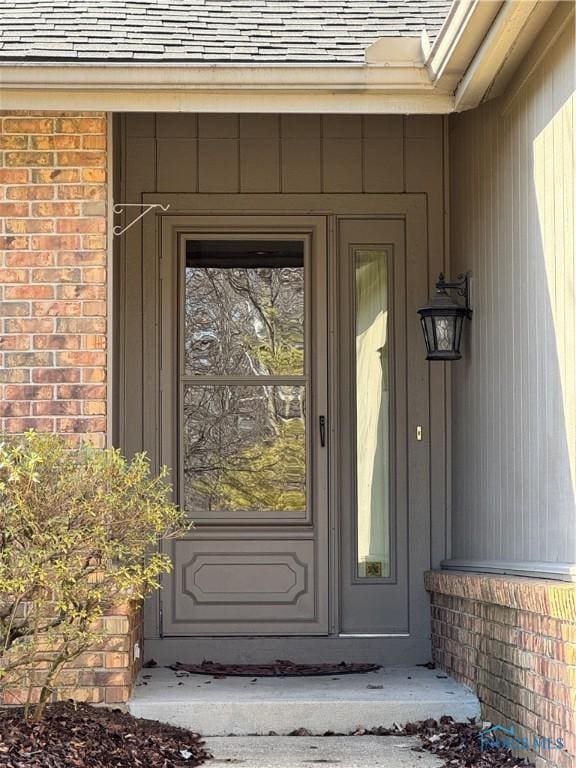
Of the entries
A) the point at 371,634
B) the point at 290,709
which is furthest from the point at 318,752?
the point at 371,634

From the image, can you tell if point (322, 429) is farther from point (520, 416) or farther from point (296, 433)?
point (520, 416)

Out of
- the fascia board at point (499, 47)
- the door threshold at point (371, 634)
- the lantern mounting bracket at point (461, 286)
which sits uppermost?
the fascia board at point (499, 47)

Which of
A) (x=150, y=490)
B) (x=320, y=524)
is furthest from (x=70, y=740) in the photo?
(x=320, y=524)

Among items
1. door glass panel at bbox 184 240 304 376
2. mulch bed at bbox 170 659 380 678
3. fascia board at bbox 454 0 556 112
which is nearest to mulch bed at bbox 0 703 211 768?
mulch bed at bbox 170 659 380 678

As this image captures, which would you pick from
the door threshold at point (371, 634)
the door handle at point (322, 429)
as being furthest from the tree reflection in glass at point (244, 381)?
the door threshold at point (371, 634)

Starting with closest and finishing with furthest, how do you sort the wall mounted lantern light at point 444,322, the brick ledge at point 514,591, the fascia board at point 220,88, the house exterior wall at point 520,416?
the brick ledge at point 514,591, the house exterior wall at point 520,416, the fascia board at point 220,88, the wall mounted lantern light at point 444,322

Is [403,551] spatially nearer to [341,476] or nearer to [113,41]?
[341,476]

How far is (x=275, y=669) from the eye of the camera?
612 cm

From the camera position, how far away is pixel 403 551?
641 cm

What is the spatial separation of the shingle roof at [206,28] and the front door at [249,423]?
3.75 feet

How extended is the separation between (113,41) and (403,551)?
3.06 m

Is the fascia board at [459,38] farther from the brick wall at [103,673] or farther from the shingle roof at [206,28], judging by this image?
the brick wall at [103,673]

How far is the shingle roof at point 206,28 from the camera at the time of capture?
5145mm

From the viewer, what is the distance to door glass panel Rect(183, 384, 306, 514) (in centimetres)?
643
